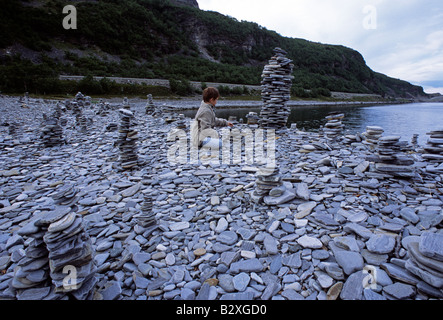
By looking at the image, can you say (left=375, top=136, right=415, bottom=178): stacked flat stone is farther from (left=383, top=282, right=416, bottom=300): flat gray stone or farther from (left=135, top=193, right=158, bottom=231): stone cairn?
(left=135, top=193, right=158, bottom=231): stone cairn

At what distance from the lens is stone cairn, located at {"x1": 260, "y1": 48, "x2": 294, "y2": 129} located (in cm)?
1317

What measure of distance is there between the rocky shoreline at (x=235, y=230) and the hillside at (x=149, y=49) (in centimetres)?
4574

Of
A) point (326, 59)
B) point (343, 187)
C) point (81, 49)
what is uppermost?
point (326, 59)

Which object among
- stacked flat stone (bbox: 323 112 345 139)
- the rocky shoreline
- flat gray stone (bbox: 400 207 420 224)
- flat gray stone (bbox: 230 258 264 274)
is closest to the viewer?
the rocky shoreline

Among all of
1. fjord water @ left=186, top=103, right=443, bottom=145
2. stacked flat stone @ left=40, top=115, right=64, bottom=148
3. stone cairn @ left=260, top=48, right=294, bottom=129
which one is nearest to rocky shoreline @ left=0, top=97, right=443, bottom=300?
stacked flat stone @ left=40, top=115, right=64, bottom=148

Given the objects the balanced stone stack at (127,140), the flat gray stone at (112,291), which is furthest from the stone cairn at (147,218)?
the balanced stone stack at (127,140)

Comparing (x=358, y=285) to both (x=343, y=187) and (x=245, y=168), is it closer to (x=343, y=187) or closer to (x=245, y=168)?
(x=343, y=187)

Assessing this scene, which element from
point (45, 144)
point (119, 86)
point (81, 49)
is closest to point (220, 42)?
point (81, 49)

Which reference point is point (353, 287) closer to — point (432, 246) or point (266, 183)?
point (432, 246)

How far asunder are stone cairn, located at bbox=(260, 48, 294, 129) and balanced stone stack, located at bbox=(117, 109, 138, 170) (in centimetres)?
827

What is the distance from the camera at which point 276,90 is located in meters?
13.2

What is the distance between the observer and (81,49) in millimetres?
81500

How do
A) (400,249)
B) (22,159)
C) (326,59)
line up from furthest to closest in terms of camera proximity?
(326,59) → (22,159) → (400,249)
